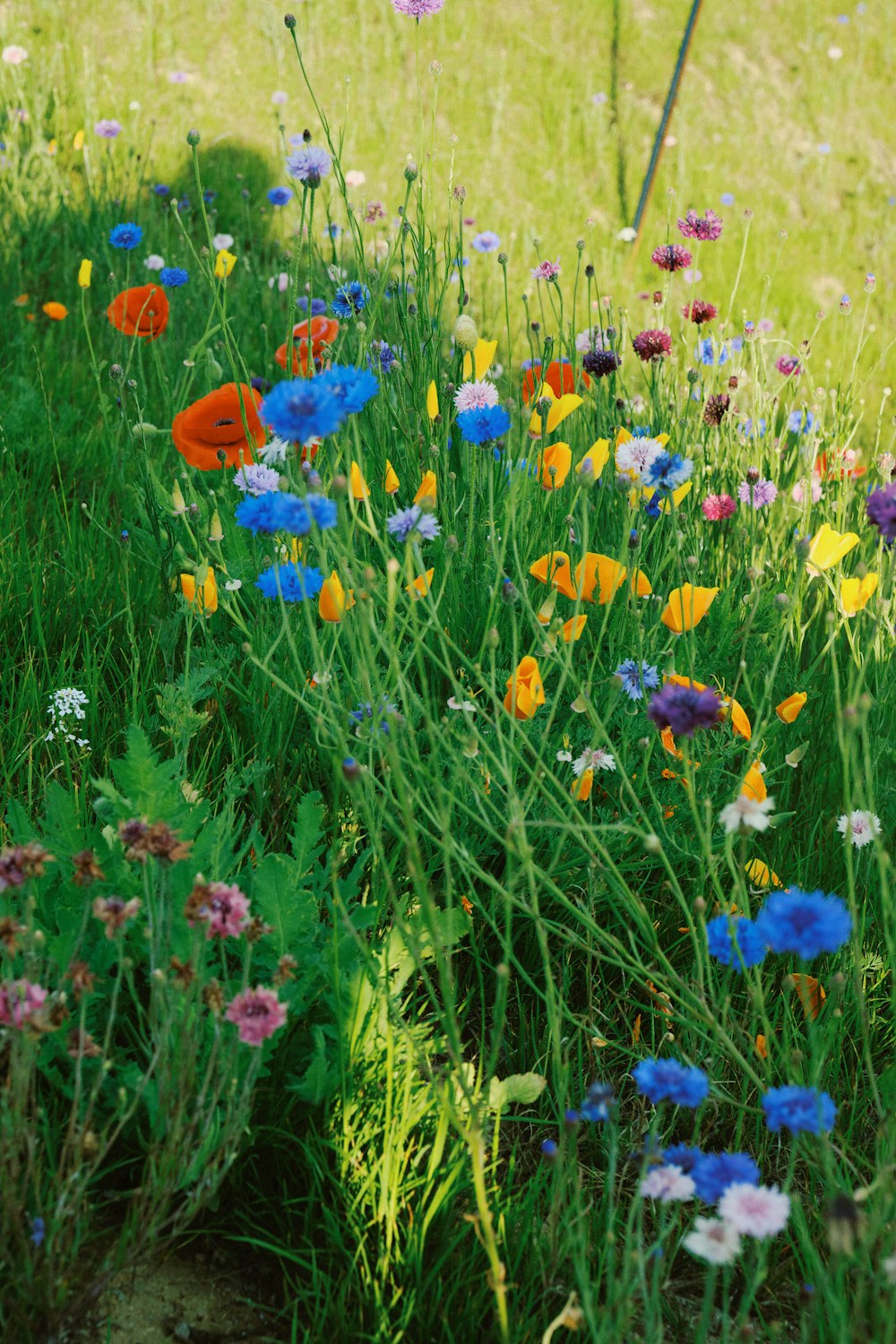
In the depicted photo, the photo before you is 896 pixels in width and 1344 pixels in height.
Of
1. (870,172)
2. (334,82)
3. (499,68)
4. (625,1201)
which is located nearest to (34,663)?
(625,1201)

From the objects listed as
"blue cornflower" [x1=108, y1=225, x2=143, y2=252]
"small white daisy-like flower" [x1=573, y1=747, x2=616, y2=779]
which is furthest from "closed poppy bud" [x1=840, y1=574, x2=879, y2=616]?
"blue cornflower" [x1=108, y1=225, x2=143, y2=252]

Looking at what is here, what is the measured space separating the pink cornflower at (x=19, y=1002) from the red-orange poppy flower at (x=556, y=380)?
138 cm

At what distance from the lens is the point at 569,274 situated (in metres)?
4.17

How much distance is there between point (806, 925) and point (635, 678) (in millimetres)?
679

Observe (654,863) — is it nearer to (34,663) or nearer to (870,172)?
(34,663)

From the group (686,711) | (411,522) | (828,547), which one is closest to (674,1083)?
(686,711)

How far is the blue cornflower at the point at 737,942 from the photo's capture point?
94 centimetres

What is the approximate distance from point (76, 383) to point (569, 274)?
208cm

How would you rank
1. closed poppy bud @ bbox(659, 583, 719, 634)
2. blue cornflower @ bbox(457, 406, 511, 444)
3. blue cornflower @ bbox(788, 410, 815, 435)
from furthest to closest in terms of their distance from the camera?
blue cornflower @ bbox(788, 410, 815, 435), closed poppy bud @ bbox(659, 583, 719, 634), blue cornflower @ bbox(457, 406, 511, 444)

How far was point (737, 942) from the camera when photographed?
3.15 feet

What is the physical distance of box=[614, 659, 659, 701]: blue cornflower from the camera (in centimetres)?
147

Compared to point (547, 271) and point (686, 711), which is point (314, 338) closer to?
point (547, 271)

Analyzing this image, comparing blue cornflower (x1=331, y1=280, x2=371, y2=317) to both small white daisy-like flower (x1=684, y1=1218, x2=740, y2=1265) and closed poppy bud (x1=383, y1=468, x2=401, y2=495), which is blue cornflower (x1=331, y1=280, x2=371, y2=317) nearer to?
closed poppy bud (x1=383, y1=468, x2=401, y2=495)

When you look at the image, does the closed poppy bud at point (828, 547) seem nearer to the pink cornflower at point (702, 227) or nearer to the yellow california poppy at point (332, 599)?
the yellow california poppy at point (332, 599)
